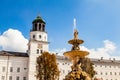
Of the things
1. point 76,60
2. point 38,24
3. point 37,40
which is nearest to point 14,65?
point 37,40

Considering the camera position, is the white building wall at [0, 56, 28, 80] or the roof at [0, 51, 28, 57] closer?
the white building wall at [0, 56, 28, 80]

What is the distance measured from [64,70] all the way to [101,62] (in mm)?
16648

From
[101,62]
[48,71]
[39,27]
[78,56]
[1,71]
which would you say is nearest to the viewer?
[78,56]

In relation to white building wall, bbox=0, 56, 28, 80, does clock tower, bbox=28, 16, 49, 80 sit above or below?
above

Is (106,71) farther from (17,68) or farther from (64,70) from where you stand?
(17,68)

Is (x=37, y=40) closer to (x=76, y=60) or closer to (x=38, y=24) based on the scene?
(x=38, y=24)

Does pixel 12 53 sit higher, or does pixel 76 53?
pixel 12 53

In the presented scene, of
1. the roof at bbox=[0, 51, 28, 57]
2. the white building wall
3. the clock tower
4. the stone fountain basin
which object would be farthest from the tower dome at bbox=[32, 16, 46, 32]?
the stone fountain basin

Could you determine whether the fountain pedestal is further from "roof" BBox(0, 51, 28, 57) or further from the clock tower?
"roof" BBox(0, 51, 28, 57)

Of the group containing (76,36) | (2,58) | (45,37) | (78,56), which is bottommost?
(78,56)

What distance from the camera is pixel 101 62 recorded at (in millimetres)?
93562

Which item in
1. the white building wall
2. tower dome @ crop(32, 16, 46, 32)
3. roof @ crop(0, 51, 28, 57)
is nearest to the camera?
the white building wall

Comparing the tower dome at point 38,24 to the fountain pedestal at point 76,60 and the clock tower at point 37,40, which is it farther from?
the fountain pedestal at point 76,60

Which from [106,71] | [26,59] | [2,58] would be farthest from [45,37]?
[106,71]
